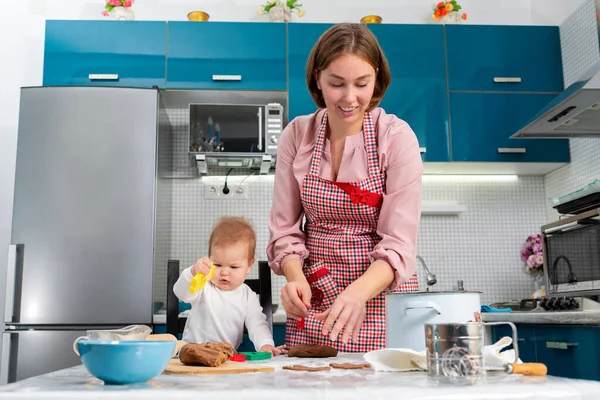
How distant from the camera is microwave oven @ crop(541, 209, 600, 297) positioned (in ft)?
7.59

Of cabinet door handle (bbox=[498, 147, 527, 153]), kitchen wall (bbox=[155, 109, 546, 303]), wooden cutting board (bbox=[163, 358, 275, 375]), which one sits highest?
cabinet door handle (bbox=[498, 147, 527, 153])

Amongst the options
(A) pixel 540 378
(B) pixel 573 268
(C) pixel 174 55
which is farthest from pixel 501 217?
(A) pixel 540 378

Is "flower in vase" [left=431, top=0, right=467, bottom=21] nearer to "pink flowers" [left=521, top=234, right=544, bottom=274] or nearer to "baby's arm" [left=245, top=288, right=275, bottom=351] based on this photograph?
"pink flowers" [left=521, top=234, right=544, bottom=274]

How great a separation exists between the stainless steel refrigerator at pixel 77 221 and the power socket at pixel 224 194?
524 millimetres

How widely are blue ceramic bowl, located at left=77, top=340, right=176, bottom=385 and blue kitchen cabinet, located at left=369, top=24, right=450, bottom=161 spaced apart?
2.65 meters

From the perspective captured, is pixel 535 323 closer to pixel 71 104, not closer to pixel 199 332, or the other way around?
pixel 199 332

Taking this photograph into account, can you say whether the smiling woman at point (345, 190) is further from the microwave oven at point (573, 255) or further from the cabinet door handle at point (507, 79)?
the cabinet door handle at point (507, 79)

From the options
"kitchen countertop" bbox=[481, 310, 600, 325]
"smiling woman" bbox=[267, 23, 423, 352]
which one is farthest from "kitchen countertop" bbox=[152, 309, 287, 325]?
"smiling woman" bbox=[267, 23, 423, 352]

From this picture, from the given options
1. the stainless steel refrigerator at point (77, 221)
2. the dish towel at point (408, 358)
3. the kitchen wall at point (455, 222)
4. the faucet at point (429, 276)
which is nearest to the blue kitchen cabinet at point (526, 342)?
the faucet at point (429, 276)

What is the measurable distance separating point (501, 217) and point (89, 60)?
2.28 metres

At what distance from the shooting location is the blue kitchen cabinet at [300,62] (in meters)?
3.20

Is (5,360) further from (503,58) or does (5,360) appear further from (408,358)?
(503,58)

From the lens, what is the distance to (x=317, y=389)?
0.61 metres

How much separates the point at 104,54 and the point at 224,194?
0.92 metres
